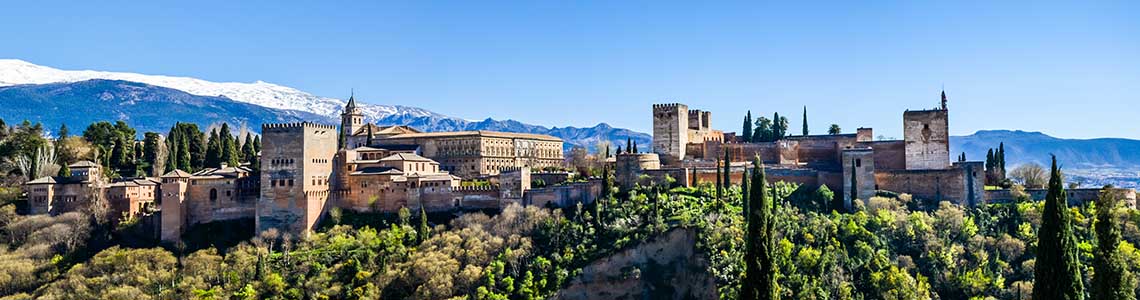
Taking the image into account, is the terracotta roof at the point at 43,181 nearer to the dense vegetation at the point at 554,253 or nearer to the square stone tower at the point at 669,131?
the dense vegetation at the point at 554,253

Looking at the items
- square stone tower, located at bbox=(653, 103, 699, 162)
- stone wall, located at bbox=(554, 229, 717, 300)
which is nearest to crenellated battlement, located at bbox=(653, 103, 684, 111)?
square stone tower, located at bbox=(653, 103, 699, 162)

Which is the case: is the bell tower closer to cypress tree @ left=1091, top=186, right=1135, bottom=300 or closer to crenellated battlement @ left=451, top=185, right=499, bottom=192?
crenellated battlement @ left=451, top=185, right=499, bottom=192

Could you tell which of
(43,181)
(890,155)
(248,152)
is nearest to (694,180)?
(890,155)

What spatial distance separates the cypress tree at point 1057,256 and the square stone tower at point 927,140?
102 ft

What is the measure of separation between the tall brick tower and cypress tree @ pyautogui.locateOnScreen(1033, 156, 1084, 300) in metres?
31.2

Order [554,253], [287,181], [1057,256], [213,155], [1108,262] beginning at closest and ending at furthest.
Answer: [1108,262]
[1057,256]
[554,253]
[287,181]
[213,155]

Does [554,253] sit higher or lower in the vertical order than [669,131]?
lower

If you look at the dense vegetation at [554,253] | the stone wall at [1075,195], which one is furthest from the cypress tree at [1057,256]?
the stone wall at [1075,195]

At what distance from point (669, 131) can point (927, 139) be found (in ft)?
58.8

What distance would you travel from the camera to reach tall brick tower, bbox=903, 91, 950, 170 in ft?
185

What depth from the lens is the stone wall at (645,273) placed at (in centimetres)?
4897

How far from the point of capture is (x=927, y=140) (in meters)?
56.6

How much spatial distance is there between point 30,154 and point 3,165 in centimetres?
174

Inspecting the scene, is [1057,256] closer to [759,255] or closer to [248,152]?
[759,255]
